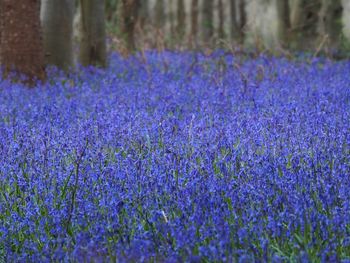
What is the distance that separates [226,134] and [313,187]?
4.96ft

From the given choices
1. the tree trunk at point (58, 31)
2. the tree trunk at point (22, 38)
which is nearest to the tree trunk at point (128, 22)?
the tree trunk at point (58, 31)

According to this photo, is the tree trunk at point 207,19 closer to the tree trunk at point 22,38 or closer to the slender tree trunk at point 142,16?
the slender tree trunk at point 142,16

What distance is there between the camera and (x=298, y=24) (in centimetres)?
1587

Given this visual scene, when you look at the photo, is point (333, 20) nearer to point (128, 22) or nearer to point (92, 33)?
point (128, 22)

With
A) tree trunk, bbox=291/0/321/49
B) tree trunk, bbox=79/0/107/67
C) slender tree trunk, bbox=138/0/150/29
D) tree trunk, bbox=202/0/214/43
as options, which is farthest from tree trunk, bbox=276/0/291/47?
tree trunk, bbox=79/0/107/67

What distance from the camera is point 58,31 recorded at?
1023 centimetres

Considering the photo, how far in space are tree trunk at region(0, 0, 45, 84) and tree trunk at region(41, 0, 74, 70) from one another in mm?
762

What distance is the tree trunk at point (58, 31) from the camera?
Answer: 10.2 metres

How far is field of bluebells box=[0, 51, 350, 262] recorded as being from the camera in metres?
2.94

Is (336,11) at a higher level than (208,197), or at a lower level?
higher

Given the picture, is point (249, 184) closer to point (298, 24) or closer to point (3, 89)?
point (3, 89)

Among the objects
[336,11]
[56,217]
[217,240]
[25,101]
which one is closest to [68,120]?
[25,101]

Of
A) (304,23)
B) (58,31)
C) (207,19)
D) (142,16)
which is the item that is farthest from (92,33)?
(142,16)

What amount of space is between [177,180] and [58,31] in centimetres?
708
